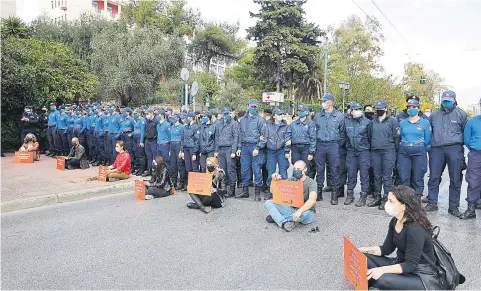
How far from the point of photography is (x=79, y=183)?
9.80 meters

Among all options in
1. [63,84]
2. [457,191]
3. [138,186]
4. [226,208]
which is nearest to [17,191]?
[138,186]

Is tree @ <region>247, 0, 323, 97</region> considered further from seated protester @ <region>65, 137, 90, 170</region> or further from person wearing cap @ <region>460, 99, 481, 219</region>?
person wearing cap @ <region>460, 99, 481, 219</region>

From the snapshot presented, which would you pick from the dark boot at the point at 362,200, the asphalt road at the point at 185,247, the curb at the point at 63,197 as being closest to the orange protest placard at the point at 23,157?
the curb at the point at 63,197

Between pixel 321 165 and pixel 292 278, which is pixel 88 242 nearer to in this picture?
pixel 292 278

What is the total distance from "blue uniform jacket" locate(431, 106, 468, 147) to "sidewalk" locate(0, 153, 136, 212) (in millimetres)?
7276

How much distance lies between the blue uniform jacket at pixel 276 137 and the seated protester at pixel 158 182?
8.01ft

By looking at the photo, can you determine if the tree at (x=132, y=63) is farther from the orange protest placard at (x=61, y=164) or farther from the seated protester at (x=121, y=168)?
the seated protester at (x=121, y=168)

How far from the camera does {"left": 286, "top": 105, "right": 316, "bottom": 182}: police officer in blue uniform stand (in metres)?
8.23

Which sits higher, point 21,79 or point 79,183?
point 21,79

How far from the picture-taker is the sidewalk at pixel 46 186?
8.00 metres

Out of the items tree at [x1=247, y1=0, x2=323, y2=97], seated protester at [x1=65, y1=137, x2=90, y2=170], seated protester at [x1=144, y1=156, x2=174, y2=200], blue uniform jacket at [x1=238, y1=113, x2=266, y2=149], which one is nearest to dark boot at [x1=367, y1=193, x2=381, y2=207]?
blue uniform jacket at [x1=238, y1=113, x2=266, y2=149]

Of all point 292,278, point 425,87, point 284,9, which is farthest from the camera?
point 425,87

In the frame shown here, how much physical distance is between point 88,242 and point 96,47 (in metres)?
22.2

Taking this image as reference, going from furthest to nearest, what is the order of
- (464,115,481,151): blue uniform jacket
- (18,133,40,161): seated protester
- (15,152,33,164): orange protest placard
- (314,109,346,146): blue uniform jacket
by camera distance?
1. (18,133,40,161): seated protester
2. (15,152,33,164): orange protest placard
3. (314,109,346,146): blue uniform jacket
4. (464,115,481,151): blue uniform jacket
